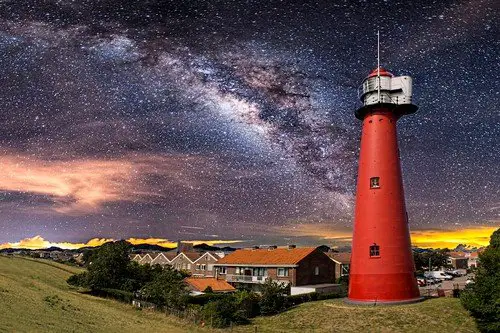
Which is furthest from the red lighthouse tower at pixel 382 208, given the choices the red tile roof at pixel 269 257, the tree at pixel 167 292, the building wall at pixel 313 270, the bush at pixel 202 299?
the red tile roof at pixel 269 257

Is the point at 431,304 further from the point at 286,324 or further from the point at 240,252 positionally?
the point at 240,252

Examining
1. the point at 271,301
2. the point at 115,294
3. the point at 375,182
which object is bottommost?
the point at 115,294

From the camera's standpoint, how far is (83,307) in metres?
35.3

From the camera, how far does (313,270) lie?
218 ft

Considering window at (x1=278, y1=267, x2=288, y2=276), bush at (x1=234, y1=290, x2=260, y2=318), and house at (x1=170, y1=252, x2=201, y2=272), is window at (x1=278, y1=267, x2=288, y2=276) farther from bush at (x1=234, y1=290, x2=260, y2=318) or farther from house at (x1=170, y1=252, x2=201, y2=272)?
house at (x1=170, y1=252, x2=201, y2=272)

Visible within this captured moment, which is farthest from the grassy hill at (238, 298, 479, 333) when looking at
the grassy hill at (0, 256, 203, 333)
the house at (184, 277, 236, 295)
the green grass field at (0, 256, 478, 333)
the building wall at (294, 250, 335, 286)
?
the building wall at (294, 250, 335, 286)

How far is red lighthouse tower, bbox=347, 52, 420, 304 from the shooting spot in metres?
39.2

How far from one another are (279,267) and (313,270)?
5770 mm

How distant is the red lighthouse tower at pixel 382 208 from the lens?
39219 mm

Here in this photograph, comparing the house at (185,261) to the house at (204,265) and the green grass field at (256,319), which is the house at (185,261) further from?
the green grass field at (256,319)

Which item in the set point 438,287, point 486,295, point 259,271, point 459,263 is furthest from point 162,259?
point 459,263

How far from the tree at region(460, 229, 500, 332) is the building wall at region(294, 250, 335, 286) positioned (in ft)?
95.1

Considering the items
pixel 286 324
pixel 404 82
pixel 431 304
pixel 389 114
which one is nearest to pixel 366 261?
pixel 431 304

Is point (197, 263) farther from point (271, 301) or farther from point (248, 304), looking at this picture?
point (248, 304)
